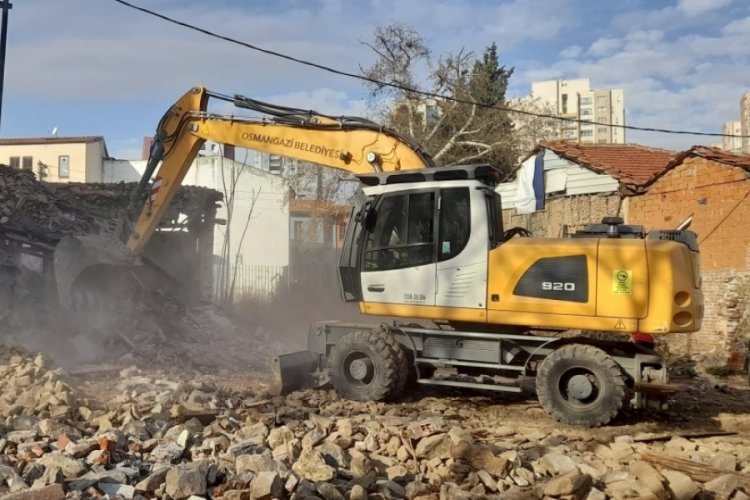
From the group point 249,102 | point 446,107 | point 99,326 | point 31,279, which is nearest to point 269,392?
point 249,102

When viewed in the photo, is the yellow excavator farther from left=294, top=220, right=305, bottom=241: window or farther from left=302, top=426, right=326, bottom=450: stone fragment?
left=294, top=220, right=305, bottom=241: window

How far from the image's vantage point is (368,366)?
7.91m

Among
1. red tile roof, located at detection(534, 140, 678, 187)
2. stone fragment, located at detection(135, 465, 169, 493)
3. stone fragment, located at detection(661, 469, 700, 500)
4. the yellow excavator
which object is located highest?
red tile roof, located at detection(534, 140, 678, 187)

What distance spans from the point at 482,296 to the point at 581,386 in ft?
4.73

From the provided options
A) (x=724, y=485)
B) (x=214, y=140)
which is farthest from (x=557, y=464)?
(x=214, y=140)

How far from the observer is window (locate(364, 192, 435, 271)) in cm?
774

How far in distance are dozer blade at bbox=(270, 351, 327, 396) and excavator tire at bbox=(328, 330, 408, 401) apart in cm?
55

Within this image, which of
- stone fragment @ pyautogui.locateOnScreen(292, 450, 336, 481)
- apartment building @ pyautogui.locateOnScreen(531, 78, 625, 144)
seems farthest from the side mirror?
apartment building @ pyautogui.locateOnScreen(531, 78, 625, 144)

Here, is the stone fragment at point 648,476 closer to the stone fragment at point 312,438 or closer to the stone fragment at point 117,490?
the stone fragment at point 312,438

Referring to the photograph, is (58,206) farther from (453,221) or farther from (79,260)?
(453,221)

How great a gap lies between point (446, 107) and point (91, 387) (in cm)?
1899

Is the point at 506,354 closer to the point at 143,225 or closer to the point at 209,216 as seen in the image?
the point at 143,225

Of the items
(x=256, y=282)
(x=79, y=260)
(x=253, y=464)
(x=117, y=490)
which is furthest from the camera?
(x=256, y=282)

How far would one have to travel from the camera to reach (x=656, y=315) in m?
6.84
